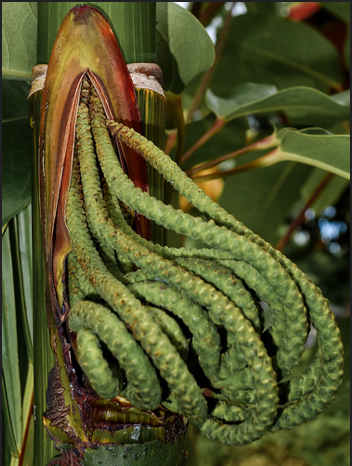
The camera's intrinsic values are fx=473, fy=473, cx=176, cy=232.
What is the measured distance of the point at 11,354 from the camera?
44 cm

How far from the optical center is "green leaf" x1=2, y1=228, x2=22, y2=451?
0.43 m

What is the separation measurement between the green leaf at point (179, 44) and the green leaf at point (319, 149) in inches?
4.7


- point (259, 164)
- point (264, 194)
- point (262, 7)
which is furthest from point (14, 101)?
point (262, 7)

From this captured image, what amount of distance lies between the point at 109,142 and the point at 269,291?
12cm

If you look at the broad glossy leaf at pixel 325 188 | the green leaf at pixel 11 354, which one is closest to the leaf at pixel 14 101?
the green leaf at pixel 11 354

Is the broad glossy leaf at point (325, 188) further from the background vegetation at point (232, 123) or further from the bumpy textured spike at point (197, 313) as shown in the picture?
the bumpy textured spike at point (197, 313)

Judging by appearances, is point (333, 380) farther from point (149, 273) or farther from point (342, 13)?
point (342, 13)

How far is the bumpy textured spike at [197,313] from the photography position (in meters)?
0.21

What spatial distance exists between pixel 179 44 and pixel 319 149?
0.18 m

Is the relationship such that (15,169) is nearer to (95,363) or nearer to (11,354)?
(11,354)

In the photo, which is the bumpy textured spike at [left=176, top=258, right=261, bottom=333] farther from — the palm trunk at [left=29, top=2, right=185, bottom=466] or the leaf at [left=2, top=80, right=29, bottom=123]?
the leaf at [left=2, top=80, right=29, bottom=123]

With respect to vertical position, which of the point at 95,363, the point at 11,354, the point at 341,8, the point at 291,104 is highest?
the point at 341,8

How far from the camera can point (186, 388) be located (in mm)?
208

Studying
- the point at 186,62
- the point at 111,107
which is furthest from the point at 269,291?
the point at 186,62
